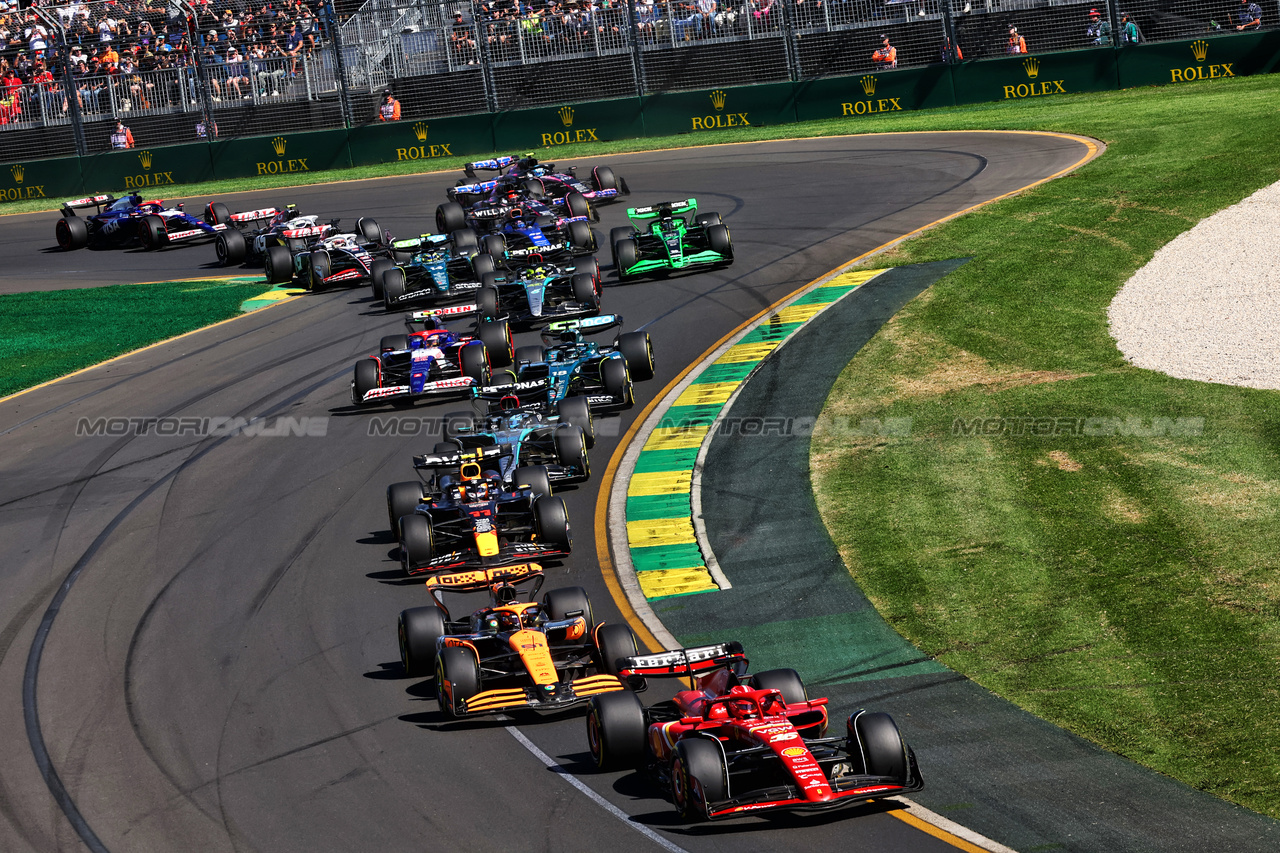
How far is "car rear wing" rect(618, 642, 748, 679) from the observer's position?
11.9 meters

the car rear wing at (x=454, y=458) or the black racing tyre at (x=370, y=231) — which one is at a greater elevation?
the black racing tyre at (x=370, y=231)

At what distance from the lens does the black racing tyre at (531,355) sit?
2217 cm

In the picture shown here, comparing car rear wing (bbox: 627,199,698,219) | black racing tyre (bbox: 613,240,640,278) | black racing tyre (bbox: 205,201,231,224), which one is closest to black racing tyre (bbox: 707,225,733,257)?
car rear wing (bbox: 627,199,698,219)

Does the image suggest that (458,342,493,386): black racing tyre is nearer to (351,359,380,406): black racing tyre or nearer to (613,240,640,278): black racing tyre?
(351,359,380,406): black racing tyre

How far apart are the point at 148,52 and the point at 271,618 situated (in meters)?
39.0

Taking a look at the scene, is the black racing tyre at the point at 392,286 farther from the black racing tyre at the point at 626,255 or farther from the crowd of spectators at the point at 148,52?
the crowd of spectators at the point at 148,52

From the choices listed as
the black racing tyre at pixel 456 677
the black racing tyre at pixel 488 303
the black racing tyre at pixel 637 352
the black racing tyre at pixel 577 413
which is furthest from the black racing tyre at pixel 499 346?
the black racing tyre at pixel 456 677

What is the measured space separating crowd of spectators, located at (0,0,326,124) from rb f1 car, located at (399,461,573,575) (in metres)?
33.3

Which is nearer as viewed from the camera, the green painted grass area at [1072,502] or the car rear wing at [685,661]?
the car rear wing at [685,661]

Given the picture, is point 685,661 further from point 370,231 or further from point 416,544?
point 370,231

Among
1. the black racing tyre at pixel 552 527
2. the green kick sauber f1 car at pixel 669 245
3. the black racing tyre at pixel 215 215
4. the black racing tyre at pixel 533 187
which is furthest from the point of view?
the black racing tyre at pixel 215 215

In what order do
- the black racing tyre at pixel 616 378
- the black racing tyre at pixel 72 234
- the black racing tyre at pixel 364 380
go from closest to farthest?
the black racing tyre at pixel 616 378, the black racing tyre at pixel 364 380, the black racing tyre at pixel 72 234

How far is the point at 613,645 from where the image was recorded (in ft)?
42.3

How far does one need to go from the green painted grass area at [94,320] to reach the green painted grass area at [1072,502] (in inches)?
607
